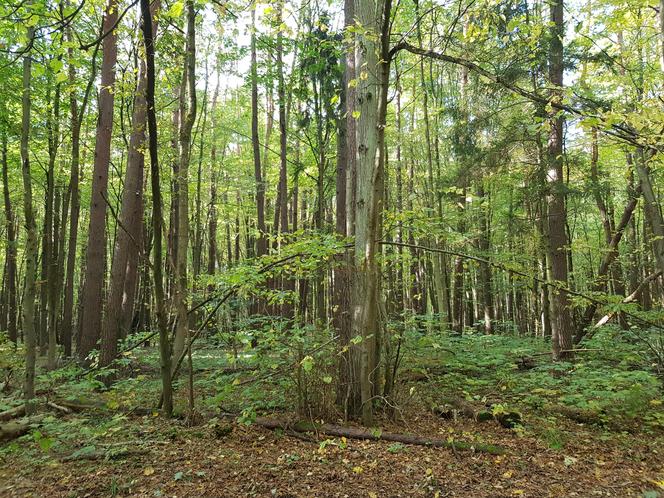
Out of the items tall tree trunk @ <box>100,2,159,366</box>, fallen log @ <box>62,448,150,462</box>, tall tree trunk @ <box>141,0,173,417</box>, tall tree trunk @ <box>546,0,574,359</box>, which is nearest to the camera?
tall tree trunk @ <box>141,0,173,417</box>

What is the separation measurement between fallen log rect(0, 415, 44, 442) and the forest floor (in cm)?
10

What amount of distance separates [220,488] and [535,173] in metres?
9.16

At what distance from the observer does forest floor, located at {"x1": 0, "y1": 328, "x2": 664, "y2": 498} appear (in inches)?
142

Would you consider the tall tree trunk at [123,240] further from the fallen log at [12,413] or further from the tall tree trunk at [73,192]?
the fallen log at [12,413]

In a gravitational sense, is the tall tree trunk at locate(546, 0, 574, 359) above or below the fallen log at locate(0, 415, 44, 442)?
above

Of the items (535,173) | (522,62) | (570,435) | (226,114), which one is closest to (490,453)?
(570,435)

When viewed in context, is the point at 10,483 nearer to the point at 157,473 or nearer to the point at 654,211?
the point at 157,473

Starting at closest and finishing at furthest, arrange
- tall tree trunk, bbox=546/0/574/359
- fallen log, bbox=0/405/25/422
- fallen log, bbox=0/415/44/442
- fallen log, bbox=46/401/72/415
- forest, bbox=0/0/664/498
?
forest, bbox=0/0/664/498 → fallen log, bbox=0/415/44/442 → fallen log, bbox=0/405/25/422 → fallen log, bbox=46/401/72/415 → tall tree trunk, bbox=546/0/574/359

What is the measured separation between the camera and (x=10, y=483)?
3.78 m

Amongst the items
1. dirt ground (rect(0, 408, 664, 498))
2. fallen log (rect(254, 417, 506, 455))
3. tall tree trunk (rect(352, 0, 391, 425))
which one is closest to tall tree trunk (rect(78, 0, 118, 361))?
dirt ground (rect(0, 408, 664, 498))

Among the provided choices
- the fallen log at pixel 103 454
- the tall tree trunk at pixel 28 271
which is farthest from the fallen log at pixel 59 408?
the fallen log at pixel 103 454

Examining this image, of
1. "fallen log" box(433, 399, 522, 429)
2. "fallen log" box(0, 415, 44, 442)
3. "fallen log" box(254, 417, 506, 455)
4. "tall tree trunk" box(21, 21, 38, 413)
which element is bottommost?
"fallen log" box(433, 399, 522, 429)

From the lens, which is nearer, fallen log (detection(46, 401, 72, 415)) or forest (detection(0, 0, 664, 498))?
forest (detection(0, 0, 664, 498))

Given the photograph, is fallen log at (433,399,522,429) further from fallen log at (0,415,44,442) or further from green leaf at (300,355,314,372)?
fallen log at (0,415,44,442)
